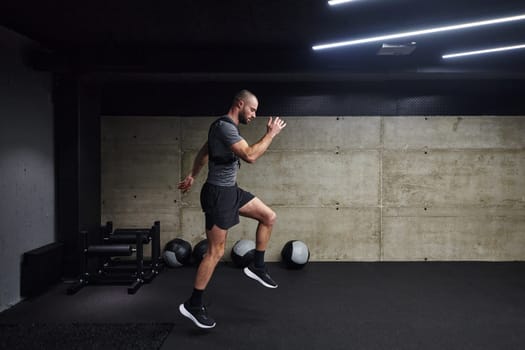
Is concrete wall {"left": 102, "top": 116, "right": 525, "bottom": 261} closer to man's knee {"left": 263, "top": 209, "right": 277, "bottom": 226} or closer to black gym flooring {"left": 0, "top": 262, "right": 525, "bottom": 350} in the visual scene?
black gym flooring {"left": 0, "top": 262, "right": 525, "bottom": 350}

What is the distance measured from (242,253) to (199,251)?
0.49 m

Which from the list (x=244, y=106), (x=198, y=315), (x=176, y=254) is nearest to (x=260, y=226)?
(x=198, y=315)

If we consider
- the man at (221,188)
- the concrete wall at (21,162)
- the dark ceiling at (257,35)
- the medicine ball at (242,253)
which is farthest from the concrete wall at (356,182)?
the man at (221,188)

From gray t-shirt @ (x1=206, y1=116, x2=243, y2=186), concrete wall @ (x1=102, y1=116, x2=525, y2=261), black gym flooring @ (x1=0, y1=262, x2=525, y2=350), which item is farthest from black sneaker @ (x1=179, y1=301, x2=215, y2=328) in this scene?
concrete wall @ (x1=102, y1=116, x2=525, y2=261)

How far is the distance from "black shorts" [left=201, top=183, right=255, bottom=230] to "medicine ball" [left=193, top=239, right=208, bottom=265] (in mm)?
1860

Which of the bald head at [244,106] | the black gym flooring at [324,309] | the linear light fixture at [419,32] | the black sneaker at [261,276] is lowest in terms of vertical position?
the black gym flooring at [324,309]

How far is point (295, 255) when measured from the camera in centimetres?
423

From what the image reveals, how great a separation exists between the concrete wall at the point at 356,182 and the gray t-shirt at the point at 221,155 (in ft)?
6.63

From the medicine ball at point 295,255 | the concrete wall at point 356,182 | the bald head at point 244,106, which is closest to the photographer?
the bald head at point 244,106

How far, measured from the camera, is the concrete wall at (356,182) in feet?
15.2

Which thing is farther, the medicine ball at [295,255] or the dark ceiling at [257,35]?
the medicine ball at [295,255]

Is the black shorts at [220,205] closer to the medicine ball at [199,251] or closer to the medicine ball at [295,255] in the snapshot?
the medicine ball at [295,255]

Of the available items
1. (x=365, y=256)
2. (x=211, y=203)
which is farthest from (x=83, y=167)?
(x=365, y=256)

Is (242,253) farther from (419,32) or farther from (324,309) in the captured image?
(419,32)
